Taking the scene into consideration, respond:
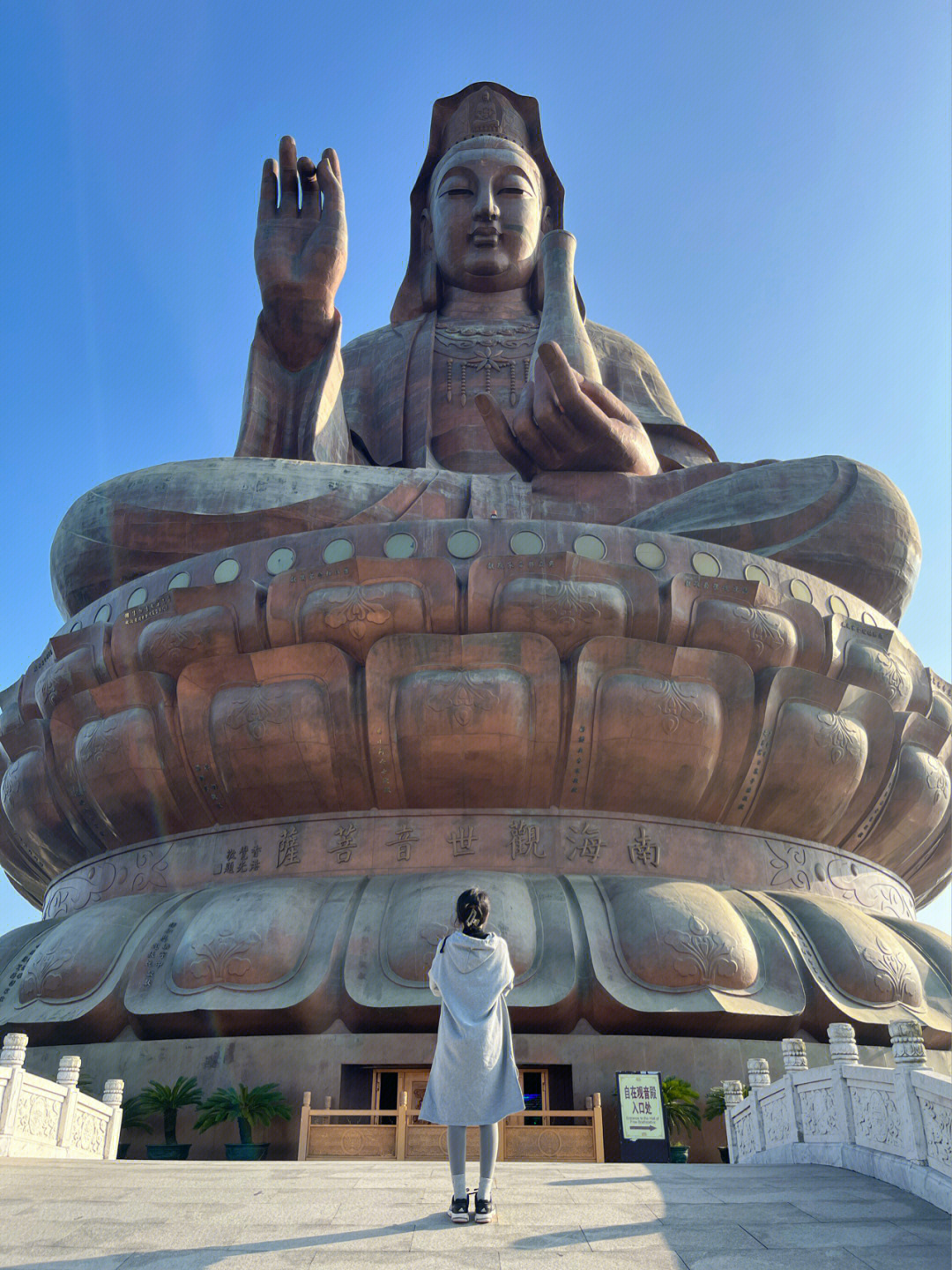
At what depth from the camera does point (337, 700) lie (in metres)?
10.1

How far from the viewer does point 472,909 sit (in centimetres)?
397

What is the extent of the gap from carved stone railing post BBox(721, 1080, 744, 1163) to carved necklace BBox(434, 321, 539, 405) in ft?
39.9

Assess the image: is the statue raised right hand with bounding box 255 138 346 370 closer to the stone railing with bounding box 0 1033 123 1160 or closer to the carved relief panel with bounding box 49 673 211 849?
the carved relief panel with bounding box 49 673 211 849

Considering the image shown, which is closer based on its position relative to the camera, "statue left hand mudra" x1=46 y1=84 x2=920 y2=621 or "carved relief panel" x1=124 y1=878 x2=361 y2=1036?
"carved relief panel" x1=124 y1=878 x2=361 y2=1036

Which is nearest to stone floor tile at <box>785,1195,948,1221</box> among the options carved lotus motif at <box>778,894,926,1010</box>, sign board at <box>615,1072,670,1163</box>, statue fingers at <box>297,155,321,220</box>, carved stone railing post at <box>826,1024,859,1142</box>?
carved stone railing post at <box>826,1024,859,1142</box>

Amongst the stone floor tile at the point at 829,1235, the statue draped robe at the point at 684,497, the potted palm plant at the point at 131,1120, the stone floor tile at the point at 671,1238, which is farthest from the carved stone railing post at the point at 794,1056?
the statue draped robe at the point at 684,497

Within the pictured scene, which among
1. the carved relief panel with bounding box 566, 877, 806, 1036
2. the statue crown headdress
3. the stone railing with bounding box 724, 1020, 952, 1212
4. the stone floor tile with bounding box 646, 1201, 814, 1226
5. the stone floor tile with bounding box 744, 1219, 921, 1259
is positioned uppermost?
the statue crown headdress

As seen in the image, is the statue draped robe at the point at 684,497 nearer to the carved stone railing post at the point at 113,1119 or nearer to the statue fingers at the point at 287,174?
the statue fingers at the point at 287,174

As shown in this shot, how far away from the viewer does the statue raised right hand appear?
14.3 meters

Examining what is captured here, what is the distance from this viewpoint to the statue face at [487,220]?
1908cm

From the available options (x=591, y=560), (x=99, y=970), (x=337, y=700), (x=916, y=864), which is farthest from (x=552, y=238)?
(x=99, y=970)

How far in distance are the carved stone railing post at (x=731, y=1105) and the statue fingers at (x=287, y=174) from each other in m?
12.4

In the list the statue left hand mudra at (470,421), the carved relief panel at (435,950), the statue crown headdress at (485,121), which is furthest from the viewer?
the statue crown headdress at (485,121)

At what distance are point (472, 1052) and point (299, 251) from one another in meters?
12.8
